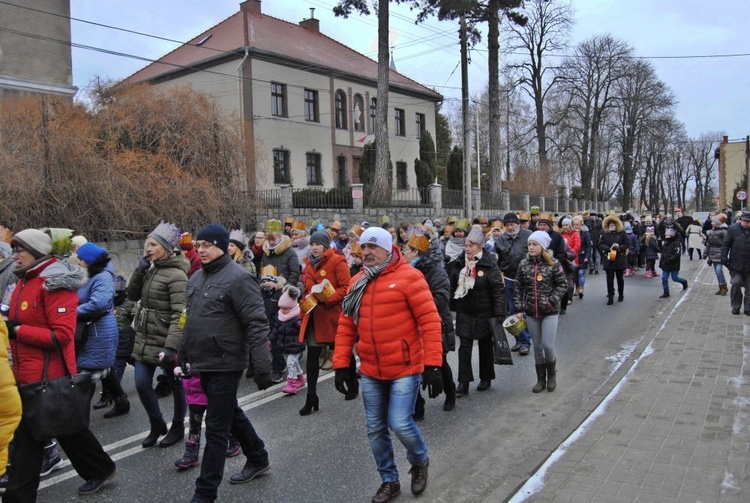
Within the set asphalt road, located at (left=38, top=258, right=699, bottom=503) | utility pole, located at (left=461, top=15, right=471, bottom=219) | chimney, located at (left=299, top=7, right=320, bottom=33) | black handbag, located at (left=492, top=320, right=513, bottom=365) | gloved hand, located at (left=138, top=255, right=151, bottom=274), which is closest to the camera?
asphalt road, located at (left=38, top=258, right=699, bottom=503)

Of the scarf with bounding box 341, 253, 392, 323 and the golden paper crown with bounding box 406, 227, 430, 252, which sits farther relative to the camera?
the golden paper crown with bounding box 406, 227, 430, 252

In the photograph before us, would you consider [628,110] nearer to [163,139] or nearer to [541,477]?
[163,139]

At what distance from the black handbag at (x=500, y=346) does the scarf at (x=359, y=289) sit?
8.88ft

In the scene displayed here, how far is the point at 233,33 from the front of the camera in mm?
34125

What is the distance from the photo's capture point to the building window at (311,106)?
1382 inches

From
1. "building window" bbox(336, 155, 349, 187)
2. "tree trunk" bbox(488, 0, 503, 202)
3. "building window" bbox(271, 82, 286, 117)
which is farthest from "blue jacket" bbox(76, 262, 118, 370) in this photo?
"building window" bbox(336, 155, 349, 187)

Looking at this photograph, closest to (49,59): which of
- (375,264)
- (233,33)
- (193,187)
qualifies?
(233,33)

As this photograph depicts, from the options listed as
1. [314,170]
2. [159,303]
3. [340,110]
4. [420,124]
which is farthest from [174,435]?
[420,124]

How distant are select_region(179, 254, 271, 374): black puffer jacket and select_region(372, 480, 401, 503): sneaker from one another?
1.11 m

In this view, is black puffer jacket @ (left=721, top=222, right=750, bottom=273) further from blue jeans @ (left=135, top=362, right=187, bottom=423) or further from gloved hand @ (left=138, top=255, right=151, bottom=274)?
gloved hand @ (left=138, top=255, right=151, bottom=274)

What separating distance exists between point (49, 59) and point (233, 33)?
10596mm

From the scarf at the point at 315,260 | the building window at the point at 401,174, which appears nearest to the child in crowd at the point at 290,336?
the scarf at the point at 315,260

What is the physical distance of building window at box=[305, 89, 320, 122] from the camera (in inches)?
1382

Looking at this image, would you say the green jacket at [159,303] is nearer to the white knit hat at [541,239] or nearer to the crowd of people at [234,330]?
the crowd of people at [234,330]
